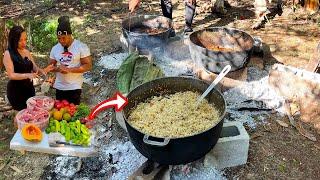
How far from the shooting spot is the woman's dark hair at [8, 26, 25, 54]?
5.48 metres

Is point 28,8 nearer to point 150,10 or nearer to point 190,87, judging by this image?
point 150,10

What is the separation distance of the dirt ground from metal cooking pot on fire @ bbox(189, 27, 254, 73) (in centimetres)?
111

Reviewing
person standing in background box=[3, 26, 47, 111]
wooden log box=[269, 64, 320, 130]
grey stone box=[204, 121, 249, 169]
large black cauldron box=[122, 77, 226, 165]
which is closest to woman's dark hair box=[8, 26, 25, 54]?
person standing in background box=[3, 26, 47, 111]

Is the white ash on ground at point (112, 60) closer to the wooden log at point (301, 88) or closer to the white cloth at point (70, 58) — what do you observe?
the white cloth at point (70, 58)

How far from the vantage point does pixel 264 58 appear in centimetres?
769

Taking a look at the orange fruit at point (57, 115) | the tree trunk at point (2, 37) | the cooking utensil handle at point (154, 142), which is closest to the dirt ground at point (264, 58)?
the tree trunk at point (2, 37)

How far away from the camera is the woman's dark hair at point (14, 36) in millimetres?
5477

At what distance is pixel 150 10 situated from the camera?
10.8m

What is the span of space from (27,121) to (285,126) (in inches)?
154

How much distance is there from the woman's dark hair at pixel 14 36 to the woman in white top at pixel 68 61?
554 millimetres

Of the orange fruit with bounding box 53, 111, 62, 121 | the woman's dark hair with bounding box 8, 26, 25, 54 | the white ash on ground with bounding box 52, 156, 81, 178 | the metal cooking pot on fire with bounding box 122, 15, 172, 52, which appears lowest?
the white ash on ground with bounding box 52, 156, 81, 178

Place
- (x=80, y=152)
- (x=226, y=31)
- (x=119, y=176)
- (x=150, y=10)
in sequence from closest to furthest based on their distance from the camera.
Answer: (x=119, y=176)
(x=80, y=152)
(x=226, y=31)
(x=150, y=10)

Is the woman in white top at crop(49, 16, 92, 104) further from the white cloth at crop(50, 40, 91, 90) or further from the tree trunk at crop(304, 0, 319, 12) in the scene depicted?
the tree trunk at crop(304, 0, 319, 12)

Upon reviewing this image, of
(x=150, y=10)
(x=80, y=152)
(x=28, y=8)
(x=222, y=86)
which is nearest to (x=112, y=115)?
(x=80, y=152)
